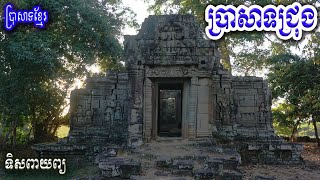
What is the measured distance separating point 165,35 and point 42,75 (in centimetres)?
433

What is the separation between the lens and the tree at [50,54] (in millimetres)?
9906

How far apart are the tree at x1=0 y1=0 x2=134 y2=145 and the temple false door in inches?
171

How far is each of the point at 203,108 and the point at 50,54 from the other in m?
4.96

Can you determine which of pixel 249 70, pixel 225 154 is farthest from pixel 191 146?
pixel 249 70

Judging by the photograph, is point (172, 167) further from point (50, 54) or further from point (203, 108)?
point (50, 54)

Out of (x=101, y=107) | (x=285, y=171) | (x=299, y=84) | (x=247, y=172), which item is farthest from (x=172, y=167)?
(x=299, y=84)

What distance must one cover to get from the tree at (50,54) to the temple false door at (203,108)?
14.2 feet

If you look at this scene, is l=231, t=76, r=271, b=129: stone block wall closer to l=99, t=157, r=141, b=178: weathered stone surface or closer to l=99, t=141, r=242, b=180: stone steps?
l=99, t=141, r=242, b=180: stone steps

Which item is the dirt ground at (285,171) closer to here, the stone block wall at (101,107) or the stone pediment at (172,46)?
the stone pediment at (172,46)

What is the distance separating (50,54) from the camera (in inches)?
391

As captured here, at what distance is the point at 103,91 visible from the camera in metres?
10.9

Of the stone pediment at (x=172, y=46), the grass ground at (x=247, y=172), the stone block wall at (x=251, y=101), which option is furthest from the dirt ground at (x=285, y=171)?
the stone pediment at (x=172, y=46)

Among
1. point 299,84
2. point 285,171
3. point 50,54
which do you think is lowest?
point 285,171

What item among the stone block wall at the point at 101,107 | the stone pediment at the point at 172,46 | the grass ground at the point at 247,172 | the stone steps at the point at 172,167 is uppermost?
the stone pediment at the point at 172,46
